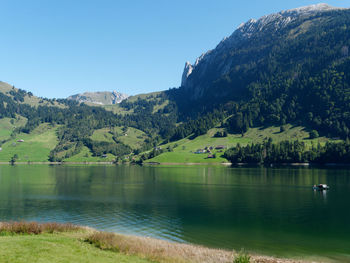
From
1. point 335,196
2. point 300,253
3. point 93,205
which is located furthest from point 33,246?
point 335,196

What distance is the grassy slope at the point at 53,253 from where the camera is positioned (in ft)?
82.6

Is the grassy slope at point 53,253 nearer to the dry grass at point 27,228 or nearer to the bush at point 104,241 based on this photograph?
the bush at point 104,241

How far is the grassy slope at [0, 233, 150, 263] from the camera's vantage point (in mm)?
25188

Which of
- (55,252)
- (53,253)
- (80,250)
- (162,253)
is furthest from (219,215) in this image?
(53,253)

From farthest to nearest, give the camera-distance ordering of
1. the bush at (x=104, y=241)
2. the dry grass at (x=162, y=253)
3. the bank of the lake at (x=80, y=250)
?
the bush at (x=104, y=241)
the dry grass at (x=162, y=253)
the bank of the lake at (x=80, y=250)

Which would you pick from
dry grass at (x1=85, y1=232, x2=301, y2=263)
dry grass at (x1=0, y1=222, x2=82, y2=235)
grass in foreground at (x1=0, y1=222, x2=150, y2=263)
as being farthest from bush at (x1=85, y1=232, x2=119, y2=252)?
dry grass at (x1=0, y1=222, x2=82, y2=235)

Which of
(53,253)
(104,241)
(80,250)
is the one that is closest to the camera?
(53,253)

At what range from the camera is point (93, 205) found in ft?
271

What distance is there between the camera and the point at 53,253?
27.1m

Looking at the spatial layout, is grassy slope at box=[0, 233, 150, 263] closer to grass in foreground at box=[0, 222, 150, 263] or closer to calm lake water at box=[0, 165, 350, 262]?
grass in foreground at box=[0, 222, 150, 263]

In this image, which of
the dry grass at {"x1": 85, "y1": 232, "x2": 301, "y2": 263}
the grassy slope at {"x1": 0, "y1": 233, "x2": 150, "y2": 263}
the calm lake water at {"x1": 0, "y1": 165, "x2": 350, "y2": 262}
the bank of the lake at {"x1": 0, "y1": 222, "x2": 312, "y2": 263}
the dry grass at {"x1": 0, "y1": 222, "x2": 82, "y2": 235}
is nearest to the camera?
the grassy slope at {"x1": 0, "y1": 233, "x2": 150, "y2": 263}

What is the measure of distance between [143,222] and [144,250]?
99.7ft

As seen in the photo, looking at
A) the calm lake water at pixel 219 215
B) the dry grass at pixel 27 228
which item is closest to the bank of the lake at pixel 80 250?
the dry grass at pixel 27 228

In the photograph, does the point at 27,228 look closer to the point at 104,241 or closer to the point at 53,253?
the point at 104,241
